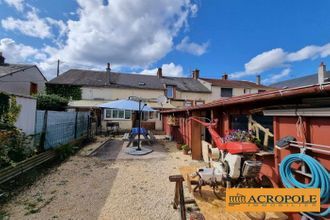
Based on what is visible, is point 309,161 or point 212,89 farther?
point 212,89

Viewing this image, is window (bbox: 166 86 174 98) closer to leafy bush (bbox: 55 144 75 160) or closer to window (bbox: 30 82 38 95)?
window (bbox: 30 82 38 95)

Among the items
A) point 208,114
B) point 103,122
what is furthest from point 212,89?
point 208,114

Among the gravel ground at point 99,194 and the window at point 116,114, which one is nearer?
the gravel ground at point 99,194

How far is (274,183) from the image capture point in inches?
154

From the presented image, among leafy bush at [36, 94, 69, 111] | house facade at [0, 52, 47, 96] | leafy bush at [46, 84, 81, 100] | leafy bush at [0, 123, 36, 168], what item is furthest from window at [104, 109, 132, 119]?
leafy bush at [0, 123, 36, 168]

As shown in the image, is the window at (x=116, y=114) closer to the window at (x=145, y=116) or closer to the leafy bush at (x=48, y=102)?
the window at (x=145, y=116)

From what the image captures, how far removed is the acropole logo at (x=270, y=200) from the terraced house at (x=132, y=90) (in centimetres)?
1584

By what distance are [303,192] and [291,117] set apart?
1.32 m

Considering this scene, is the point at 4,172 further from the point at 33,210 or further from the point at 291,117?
the point at 291,117

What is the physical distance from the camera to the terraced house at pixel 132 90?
68.7 ft

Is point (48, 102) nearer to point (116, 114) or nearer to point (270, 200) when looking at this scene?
point (116, 114)

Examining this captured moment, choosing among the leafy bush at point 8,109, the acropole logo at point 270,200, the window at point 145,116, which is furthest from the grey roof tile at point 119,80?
the acropole logo at point 270,200

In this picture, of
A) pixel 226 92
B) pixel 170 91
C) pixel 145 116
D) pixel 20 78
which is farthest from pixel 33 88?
pixel 226 92

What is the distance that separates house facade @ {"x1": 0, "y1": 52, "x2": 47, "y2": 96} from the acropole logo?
20019 mm
